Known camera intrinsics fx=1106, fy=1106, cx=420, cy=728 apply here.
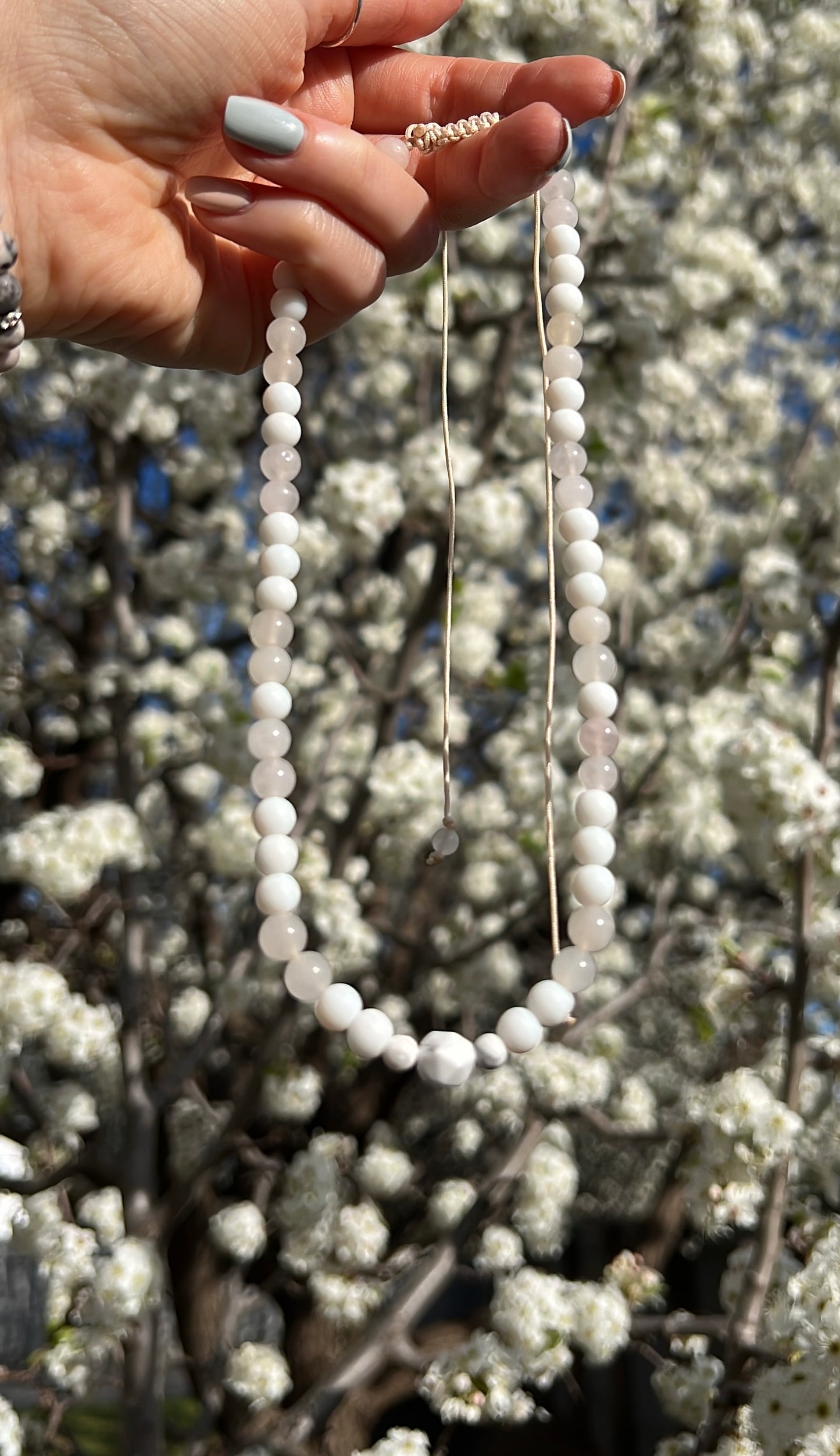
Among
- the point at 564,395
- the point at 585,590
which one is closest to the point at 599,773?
the point at 585,590

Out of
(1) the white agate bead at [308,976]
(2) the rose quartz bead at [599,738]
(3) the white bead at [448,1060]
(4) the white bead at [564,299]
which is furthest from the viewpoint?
(4) the white bead at [564,299]

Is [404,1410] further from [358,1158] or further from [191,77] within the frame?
[191,77]

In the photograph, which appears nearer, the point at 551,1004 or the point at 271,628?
the point at 551,1004

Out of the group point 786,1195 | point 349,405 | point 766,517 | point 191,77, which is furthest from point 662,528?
point 191,77

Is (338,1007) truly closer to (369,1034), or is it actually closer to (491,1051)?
(369,1034)

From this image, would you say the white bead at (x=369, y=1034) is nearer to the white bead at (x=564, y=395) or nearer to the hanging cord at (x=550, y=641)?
the hanging cord at (x=550, y=641)

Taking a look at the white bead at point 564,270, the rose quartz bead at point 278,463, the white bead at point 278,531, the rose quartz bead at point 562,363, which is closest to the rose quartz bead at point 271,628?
the white bead at point 278,531
